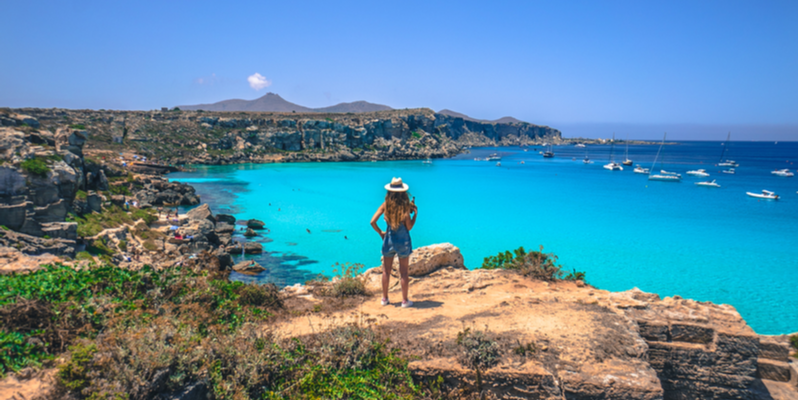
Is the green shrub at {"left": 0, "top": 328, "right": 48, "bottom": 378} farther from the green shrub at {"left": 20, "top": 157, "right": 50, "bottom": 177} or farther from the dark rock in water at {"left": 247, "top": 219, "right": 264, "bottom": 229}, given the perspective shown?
the dark rock in water at {"left": 247, "top": 219, "right": 264, "bottom": 229}

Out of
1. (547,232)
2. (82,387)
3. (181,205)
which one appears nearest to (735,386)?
(82,387)

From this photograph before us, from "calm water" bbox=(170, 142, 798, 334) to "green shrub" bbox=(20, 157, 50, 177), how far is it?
26.7ft

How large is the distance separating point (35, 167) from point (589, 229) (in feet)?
101

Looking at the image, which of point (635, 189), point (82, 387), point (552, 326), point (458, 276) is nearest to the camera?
point (82, 387)

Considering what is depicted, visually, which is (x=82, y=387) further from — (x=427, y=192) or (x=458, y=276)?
(x=427, y=192)

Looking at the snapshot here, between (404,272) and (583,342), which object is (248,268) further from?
(583,342)

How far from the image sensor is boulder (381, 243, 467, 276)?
28.5 feet

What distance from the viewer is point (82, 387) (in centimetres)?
341

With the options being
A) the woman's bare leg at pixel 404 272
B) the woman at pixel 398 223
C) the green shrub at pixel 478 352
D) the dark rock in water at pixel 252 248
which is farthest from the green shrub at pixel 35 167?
the green shrub at pixel 478 352

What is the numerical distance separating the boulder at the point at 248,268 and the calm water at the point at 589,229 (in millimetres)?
585

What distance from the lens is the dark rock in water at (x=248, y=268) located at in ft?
58.5

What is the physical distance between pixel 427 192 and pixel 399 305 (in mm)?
41848

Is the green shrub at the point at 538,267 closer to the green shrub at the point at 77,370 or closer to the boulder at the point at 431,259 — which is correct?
the boulder at the point at 431,259

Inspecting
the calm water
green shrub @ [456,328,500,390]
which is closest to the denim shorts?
green shrub @ [456,328,500,390]
